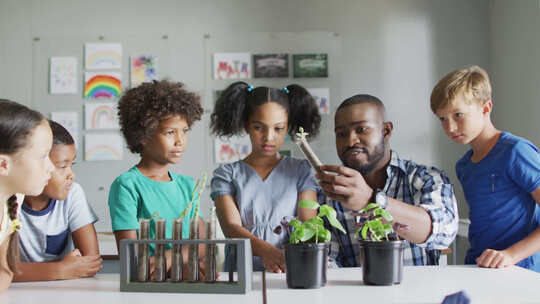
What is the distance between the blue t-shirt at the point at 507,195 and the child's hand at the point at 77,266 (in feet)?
4.08

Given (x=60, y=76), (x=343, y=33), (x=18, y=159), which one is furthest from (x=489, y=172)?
(x=60, y=76)

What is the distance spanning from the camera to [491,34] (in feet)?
11.3

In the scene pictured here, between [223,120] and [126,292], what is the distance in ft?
2.78

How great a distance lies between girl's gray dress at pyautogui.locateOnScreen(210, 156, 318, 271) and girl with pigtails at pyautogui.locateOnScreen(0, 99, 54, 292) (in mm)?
594

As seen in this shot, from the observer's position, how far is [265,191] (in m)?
1.67

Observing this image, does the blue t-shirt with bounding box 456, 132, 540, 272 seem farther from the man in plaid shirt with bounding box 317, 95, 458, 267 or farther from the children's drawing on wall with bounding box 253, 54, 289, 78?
the children's drawing on wall with bounding box 253, 54, 289, 78

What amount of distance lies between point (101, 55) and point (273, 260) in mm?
2609

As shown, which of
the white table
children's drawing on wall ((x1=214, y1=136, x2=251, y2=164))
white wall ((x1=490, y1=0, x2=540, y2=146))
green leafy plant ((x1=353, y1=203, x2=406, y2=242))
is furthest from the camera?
children's drawing on wall ((x1=214, y1=136, x2=251, y2=164))

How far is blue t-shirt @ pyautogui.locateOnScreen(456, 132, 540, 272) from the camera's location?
5.26 ft

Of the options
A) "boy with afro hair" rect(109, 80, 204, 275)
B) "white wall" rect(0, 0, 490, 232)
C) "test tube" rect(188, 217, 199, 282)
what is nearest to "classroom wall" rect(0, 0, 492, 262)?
"white wall" rect(0, 0, 490, 232)

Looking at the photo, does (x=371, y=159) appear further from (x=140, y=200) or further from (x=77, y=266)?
(x=77, y=266)

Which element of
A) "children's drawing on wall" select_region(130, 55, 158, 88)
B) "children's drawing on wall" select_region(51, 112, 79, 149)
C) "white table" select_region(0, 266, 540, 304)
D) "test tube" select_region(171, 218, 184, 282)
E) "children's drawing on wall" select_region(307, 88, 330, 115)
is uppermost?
"children's drawing on wall" select_region(130, 55, 158, 88)

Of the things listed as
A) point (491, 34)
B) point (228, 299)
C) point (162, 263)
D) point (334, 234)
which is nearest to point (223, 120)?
point (334, 234)

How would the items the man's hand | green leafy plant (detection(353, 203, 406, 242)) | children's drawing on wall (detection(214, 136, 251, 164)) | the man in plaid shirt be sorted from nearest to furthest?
green leafy plant (detection(353, 203, 406, 242)), the man's hand, the man in plaid shirt, children's drawing on wall (detection(214, 136, 251, 164))
